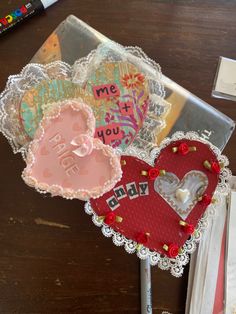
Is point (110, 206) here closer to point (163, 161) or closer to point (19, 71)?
point (163, 161)

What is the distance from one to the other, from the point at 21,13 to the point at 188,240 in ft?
1.64

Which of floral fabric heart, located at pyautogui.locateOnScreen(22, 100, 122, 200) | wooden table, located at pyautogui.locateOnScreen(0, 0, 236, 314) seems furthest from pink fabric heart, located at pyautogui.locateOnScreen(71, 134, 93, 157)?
wooden table, located at pyautogui.locateOnScreen(0, 0, 236, 314)

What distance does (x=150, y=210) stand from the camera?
2.02 ft

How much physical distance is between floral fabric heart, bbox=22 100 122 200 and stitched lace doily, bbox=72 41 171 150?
0.08 metres

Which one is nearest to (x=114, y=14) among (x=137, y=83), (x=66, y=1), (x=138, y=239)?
(x=66, y=1)

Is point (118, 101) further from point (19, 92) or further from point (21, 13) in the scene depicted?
point (21, 13)

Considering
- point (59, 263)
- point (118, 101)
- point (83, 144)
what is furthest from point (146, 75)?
point (59, 263)

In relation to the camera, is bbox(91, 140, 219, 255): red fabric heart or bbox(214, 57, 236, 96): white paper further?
bbox(214, 57, 236, 96): white paper

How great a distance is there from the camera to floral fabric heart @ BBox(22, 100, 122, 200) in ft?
1.84

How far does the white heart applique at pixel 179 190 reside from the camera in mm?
619

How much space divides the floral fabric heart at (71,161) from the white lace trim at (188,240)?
54 millimetres

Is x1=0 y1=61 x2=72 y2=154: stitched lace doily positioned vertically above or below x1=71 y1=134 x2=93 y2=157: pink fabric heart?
above

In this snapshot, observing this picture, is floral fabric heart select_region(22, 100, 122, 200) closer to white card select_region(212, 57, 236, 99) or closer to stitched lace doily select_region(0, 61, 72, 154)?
stitched lace doily select_region(0, 61, 72, 154)

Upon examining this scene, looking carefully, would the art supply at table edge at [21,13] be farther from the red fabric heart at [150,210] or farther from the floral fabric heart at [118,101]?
the red fabric heart at [150,210]
